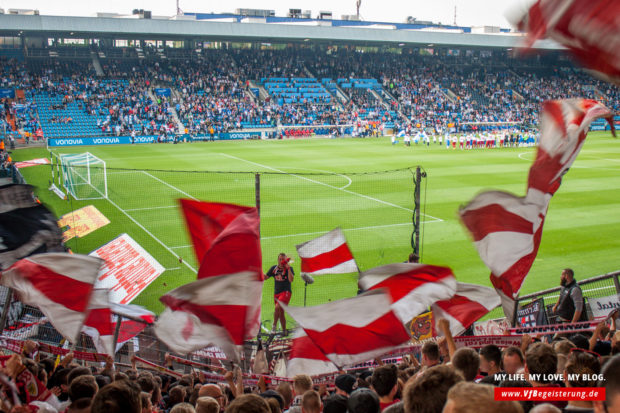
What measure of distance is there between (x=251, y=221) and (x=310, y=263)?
201 centimetres

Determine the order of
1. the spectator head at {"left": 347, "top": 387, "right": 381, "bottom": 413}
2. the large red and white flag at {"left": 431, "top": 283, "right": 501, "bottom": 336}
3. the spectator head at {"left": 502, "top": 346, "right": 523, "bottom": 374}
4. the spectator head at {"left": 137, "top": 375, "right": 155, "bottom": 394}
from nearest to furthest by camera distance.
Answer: the spectator head at {"left": 347, "top": 387, "right": 381, "bottom": 413}
the spectator head at {"left": 502, "top": 346, "right": 523, "bottom": 374}
the spectator head at {"left": 137, "top": 375, "right": 155, "bottom": 394}
the large red and white flag at {"left": 431, "top": 283, "right": 501, "bottom": 336}

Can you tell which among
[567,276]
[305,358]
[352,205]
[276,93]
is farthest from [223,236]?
[276,93]

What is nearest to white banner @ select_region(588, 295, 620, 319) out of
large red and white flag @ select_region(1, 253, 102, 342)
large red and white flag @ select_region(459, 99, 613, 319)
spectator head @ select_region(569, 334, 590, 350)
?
spectator head @ select_region(569, 334, 590, 350)

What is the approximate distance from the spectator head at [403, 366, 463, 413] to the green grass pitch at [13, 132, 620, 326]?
870 centimetres

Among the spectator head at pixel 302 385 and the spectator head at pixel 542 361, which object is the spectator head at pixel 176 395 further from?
the spectator head at pixel 542 361

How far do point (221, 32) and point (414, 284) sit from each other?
56.4 metres

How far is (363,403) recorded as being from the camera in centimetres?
347

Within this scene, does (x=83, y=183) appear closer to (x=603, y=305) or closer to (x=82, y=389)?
(x=603, y=305)

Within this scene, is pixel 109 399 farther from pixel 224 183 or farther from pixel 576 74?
pixel 576 74

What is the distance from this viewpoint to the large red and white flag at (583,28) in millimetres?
1842

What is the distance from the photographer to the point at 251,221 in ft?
20.6

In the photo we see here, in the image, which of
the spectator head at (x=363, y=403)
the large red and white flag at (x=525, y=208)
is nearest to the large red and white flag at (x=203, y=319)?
the spectator head at (x=363, y=403)

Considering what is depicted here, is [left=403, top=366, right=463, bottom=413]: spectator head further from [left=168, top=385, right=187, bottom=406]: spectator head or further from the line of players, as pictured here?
the line of players

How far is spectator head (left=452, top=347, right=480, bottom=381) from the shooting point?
3900mm
